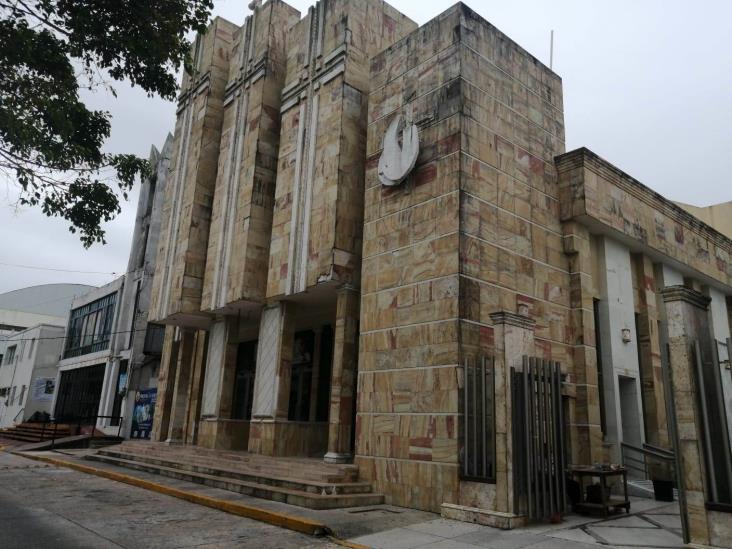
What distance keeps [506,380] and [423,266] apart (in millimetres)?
3538

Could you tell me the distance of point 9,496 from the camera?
1099 centimetres

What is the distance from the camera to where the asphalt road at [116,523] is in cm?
766

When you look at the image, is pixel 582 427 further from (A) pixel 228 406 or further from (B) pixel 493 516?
(A) pixel 228 406

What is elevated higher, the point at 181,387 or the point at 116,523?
the point at 181,387

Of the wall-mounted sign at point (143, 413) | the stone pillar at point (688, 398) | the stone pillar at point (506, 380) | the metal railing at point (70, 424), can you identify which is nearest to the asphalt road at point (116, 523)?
the stone pillar at point (506, 380)

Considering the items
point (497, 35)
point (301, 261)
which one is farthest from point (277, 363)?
point (497, 35)

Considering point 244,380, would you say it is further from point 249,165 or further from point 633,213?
point 633,213

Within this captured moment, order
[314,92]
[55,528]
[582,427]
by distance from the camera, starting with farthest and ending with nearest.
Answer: [314,92] → [582,427] → [55,528]

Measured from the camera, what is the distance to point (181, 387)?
2097 centimetres

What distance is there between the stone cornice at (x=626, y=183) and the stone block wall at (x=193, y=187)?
12214 mm

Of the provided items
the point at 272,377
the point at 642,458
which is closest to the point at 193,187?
the point at 272,377

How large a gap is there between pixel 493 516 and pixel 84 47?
1002cm

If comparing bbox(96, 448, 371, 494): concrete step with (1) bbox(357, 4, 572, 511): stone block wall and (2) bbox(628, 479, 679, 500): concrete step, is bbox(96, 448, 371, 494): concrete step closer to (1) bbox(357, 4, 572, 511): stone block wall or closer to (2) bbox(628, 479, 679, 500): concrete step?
(1) bbox(357, 4, 572, 511): stone block wall

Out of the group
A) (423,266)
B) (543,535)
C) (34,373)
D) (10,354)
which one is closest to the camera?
(543,535)
